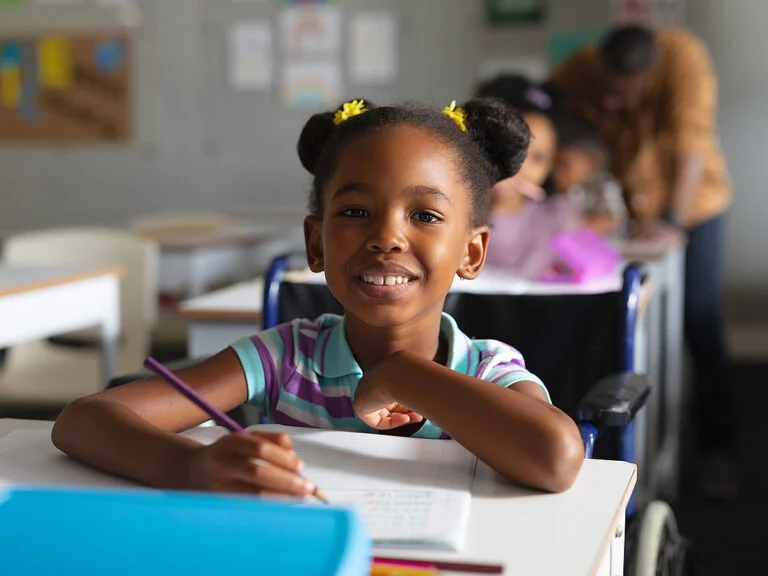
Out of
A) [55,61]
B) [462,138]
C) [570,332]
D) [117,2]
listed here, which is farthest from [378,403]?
[55,61]

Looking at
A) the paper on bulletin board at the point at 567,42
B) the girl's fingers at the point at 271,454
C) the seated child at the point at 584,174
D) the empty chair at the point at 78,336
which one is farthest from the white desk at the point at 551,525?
the paper on bulletin board at the point at 567,42

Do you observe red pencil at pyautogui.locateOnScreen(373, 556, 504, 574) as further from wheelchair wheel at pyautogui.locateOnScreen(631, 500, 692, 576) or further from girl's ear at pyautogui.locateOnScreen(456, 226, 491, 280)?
wheelchair wheel at pyautogui.locateOnScreen(631, 500, 692, 576)

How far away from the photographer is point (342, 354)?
125 cm

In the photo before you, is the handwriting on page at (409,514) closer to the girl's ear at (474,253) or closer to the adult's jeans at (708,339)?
the girl's ear at (474,253)

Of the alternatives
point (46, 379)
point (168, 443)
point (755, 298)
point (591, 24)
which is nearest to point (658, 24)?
point (591, 24)

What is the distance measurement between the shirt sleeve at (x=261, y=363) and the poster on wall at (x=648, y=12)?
3.91 meters

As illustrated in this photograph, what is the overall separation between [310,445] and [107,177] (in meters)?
4.70

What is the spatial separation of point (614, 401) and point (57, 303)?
1.45m

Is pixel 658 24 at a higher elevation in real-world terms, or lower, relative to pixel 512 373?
higher

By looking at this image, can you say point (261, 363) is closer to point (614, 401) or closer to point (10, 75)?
point (614, 401)

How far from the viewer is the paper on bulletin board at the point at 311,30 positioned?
518 cm

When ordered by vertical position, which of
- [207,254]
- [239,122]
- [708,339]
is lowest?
[708,339]

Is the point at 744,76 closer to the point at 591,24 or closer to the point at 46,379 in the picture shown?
the point at 591,24

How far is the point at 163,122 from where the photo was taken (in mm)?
5375
